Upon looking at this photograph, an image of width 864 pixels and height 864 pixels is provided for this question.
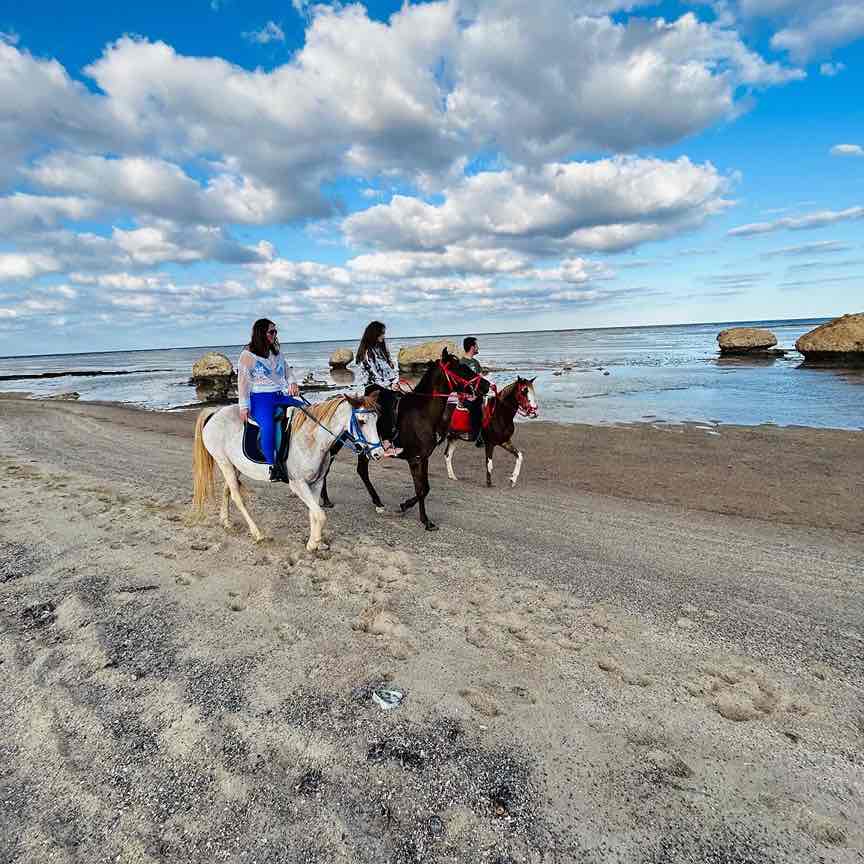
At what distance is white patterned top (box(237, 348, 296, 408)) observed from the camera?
568 centimetres

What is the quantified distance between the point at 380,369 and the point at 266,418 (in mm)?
2484

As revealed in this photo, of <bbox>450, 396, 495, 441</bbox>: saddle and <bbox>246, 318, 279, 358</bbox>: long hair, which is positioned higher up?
<bbox>246, 318, 279, 358</bbox>: long hair

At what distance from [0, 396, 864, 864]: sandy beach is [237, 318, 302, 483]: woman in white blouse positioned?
1.35m

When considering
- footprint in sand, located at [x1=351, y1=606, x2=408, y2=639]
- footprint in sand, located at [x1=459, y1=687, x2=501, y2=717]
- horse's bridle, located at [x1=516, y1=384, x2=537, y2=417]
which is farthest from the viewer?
horse's bridle, located at [x1=516, y1=384, x2=537, y2=417]

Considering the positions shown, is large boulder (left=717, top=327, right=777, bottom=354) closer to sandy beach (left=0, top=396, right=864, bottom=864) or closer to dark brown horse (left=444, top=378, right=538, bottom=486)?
sandy beach (left=0, top=396, right=864, bottom=864)

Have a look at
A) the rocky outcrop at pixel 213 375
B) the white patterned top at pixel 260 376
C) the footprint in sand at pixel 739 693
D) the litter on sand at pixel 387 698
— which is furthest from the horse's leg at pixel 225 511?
the rocky outcrop at pixel 213 375

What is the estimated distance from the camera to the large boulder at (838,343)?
34438 mm

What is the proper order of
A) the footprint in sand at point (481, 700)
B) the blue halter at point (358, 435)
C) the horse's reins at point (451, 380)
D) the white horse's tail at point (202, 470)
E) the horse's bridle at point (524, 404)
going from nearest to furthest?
1. the footprint in sand at point (481, 700)
2. the blue halter at point (358, 435)
3. the white horse's tail at point (202, 470)
4. the horse's reins at point (451, 380)
5. the horse's bridle at point (524, 404)

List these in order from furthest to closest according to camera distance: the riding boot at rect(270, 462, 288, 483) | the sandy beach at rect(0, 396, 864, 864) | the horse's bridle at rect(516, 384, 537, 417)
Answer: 1. the horse's bridle at rect(516, 384, 537, 417)
2. the riding boot at rect(270, 462, 288, 483)
3. the sandy beach at rect(0, 396, 864, 864)

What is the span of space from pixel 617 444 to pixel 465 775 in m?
12.4

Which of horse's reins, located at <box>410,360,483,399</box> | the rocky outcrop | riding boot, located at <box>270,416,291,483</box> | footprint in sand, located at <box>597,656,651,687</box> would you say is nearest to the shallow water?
Result: the rocky outcrop

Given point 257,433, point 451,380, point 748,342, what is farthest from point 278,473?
point 748,342

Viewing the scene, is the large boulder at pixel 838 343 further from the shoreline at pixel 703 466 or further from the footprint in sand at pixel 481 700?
the footprint in sand at pixel 481 700

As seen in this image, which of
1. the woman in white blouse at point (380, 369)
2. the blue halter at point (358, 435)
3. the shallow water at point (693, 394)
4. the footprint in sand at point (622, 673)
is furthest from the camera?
the shallow water at point (693, 394)
